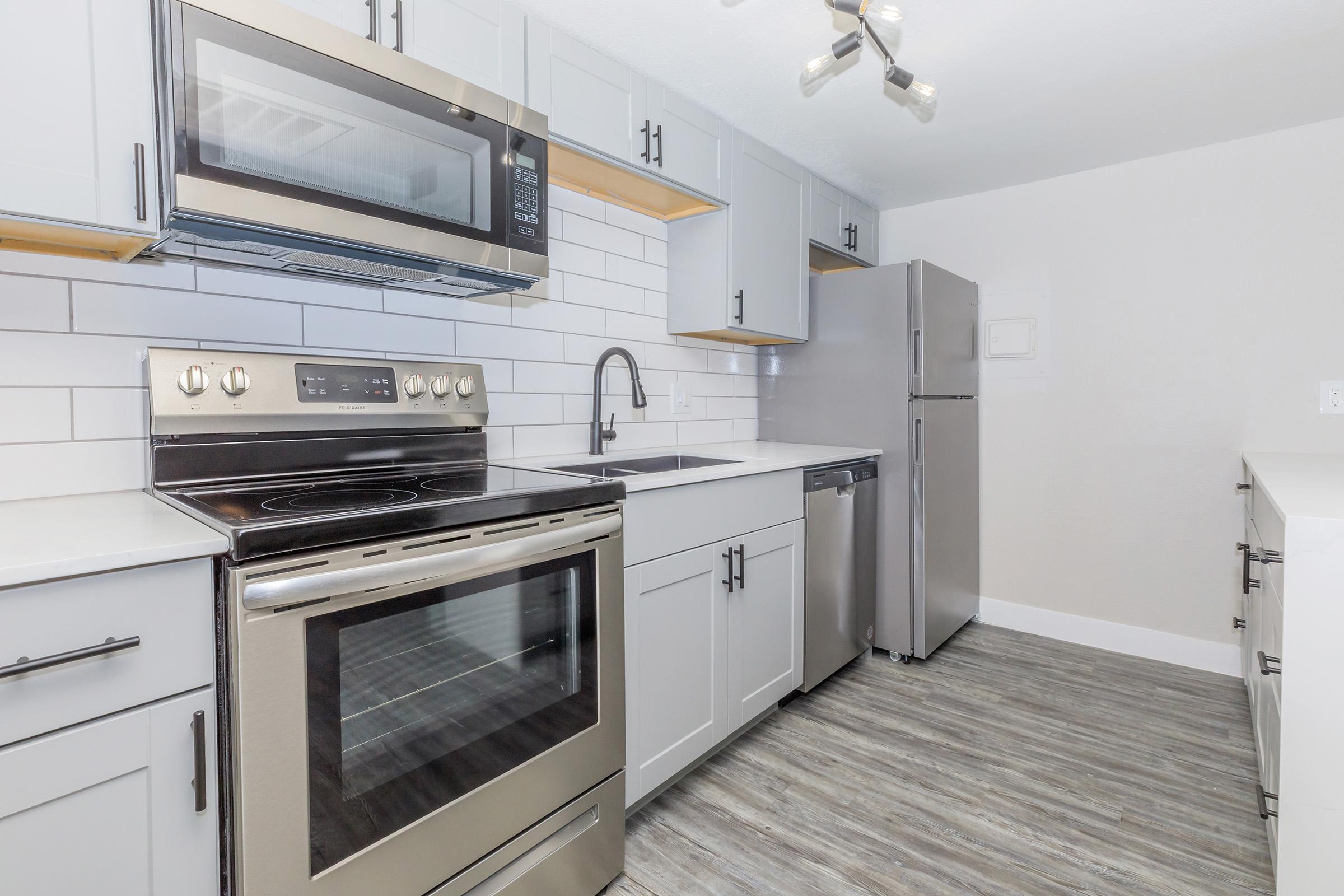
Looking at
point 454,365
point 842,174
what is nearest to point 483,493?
point 454,365

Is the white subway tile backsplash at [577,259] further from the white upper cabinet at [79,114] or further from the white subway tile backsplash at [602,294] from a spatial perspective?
the white upper cabinet at [79,114]

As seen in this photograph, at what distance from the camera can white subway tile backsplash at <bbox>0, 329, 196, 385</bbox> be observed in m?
1.28

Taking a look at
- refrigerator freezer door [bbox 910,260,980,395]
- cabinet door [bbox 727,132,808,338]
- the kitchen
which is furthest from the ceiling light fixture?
refrigerator freezer door [bbox 910,260,980,395]

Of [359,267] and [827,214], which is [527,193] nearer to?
[359,267]

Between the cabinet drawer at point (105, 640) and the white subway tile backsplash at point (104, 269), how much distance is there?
2.69 ft

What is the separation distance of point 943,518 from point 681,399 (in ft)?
4.30

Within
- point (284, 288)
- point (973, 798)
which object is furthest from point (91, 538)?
point (973, 798)

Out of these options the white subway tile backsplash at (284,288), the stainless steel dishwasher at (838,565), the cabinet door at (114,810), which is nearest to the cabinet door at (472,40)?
the white subway tile backsplash at (284,288)

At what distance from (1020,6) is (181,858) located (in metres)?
2.62

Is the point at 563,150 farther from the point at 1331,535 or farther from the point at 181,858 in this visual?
the point at 1331,535

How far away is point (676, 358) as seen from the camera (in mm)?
2812

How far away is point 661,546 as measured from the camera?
1792 millimetres

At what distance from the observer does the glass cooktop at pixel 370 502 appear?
1.01m

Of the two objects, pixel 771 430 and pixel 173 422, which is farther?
pixel 771 430
